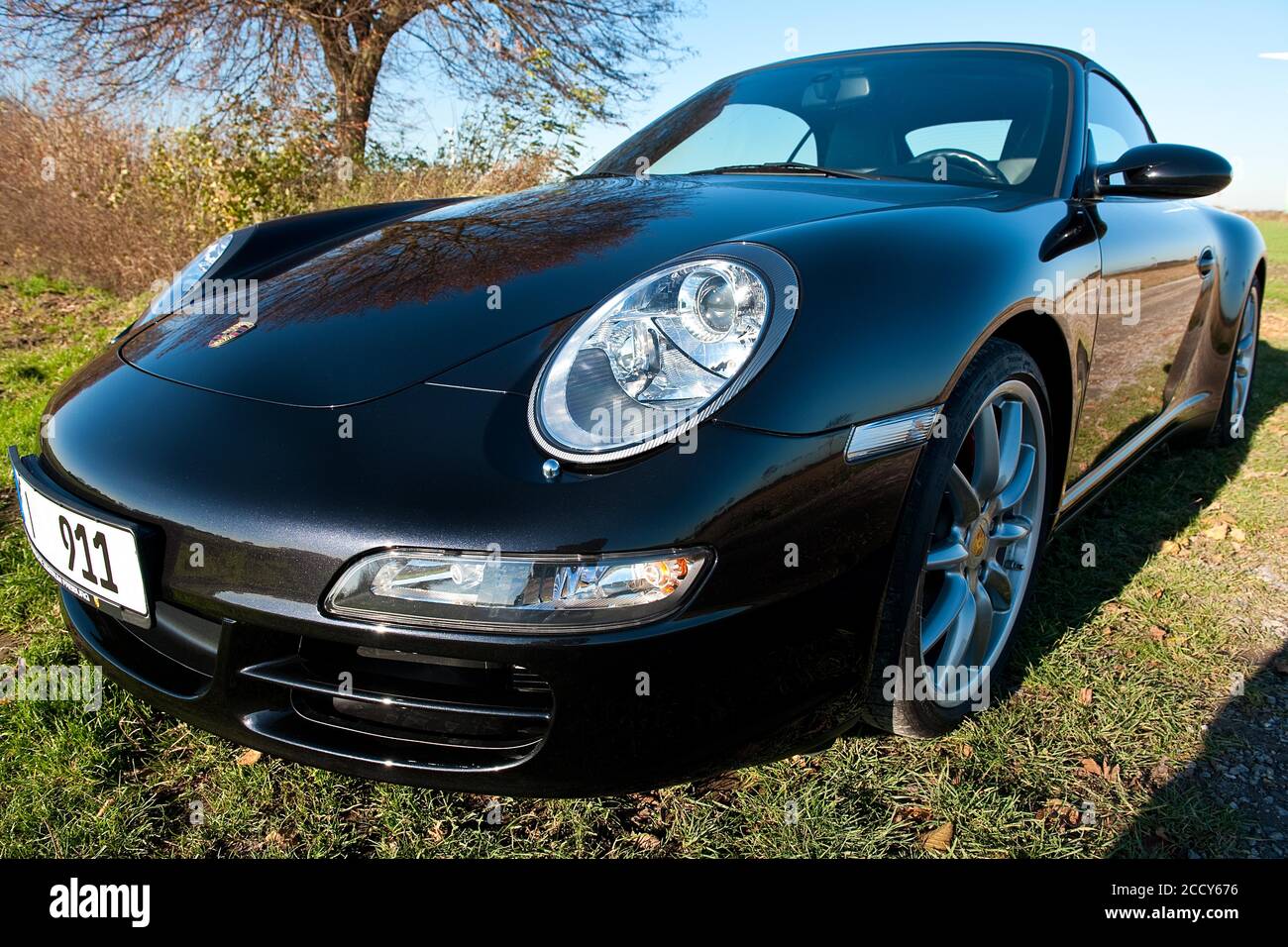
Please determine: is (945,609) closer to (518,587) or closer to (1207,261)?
(518,587)

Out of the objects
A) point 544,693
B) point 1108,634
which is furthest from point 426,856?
point 1108,634

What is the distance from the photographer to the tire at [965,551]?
4.77 feet

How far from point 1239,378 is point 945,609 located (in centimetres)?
299

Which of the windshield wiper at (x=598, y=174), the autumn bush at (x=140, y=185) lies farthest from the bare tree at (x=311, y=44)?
the windshield wiper at (x=598, y=174)

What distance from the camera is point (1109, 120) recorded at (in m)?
2.78

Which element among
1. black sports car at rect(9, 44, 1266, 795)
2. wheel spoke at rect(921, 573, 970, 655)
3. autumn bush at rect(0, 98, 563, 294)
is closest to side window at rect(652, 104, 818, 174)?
black sports car at rect(9, 44, 1266, 795)

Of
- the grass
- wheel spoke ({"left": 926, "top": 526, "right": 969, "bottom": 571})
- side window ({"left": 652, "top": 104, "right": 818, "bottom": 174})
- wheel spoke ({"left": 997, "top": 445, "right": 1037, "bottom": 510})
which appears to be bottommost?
the grass

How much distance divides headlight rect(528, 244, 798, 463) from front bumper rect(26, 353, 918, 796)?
0.05 meters

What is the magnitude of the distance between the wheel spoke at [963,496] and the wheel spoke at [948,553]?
3 centimetres

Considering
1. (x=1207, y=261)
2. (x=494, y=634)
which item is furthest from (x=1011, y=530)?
(x=1207, y=261)

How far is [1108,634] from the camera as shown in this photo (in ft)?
7.38

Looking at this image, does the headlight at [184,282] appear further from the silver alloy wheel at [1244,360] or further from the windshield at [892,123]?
the silver alloy wheel at [1244,360]

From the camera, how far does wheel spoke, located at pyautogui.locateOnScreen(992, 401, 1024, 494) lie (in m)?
1.85

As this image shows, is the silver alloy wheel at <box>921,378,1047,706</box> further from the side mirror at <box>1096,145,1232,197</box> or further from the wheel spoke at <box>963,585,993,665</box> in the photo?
the side mirror at <box>1096,145,1232,197</box>
